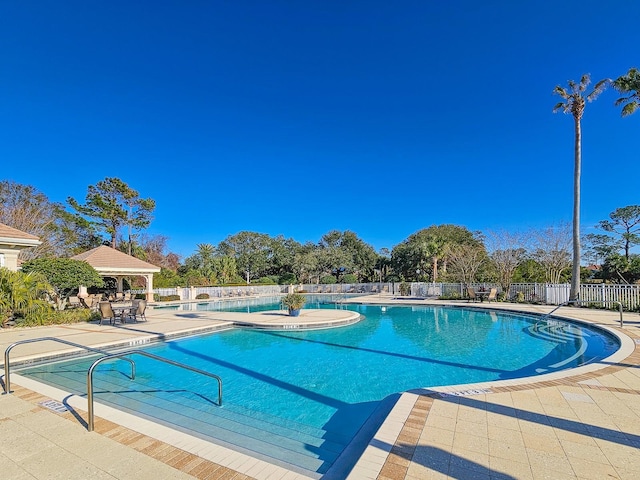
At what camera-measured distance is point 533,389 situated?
4.41 meters

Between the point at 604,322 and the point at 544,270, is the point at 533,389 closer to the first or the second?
the point at 604,322

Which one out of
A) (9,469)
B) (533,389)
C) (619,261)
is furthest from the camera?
(619,261)

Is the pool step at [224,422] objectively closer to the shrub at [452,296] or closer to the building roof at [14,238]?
the building roof at [14,238]

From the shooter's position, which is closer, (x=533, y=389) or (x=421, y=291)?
(x=533, y=389)

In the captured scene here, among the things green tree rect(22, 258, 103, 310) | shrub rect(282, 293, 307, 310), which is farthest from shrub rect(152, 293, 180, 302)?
shrub rect(282, 293, 307, 310)

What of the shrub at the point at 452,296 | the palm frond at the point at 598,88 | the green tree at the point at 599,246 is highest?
the palm frond at the point at 598,88

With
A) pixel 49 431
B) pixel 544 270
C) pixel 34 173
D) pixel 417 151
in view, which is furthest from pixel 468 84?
pixel 34 173

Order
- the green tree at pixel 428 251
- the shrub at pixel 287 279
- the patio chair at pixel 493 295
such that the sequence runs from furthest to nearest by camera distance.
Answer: the shrub at pixel 287 279, the green tree at pixel 428 251, the patio chair at pixel 493 295

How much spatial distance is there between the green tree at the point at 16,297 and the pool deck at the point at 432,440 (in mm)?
8143

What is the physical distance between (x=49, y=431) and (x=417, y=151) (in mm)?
26362

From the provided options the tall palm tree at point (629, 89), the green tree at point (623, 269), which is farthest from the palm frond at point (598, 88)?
the green tree at point (623, 269)

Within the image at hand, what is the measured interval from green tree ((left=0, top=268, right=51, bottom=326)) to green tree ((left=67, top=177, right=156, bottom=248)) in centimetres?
2329

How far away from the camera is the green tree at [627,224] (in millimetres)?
32812

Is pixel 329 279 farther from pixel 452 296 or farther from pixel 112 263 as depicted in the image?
pixel 112 263
